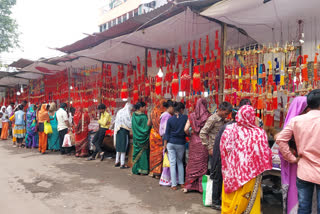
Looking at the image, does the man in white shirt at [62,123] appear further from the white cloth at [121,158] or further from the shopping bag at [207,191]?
the shopping bag at [207,191]

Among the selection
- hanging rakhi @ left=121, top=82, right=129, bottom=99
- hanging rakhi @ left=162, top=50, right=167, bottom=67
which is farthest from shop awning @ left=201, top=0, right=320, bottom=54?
hanging rakhi @ left=121, top=82, right=129, bottom=99

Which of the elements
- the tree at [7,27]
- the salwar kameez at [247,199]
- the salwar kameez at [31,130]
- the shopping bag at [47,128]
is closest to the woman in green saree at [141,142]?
the salwar kameez at [247,199]

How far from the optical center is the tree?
49.9 ft

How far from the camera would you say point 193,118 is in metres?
3.86

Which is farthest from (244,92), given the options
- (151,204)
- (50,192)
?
(50,192)

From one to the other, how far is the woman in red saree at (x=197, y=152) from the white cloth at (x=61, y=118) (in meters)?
4.32

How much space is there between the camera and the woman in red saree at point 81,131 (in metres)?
6.63

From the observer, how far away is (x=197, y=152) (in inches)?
152

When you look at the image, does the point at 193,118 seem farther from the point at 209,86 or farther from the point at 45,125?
the point at 45,125

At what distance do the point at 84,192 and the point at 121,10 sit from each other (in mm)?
22695

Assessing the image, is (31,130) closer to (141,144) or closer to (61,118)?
(61,118)

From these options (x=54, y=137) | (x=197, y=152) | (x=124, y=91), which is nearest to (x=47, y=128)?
(x=54, y=137)

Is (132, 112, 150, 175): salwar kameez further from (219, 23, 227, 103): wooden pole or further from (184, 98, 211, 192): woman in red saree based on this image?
(219, 23, 227, 103): wooden pole

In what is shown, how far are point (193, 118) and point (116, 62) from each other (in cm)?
463
